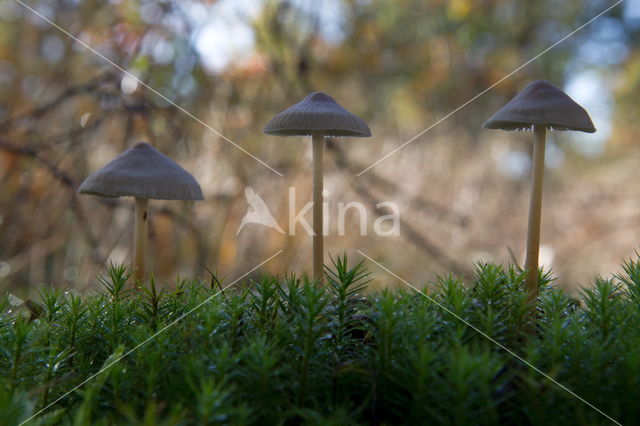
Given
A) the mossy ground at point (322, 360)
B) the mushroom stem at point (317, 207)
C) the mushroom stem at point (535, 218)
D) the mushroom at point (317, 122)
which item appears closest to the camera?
the mossy ground at point (322, 360)

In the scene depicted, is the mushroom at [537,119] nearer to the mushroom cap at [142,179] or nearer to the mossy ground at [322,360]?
the mossy ground at [322,360]

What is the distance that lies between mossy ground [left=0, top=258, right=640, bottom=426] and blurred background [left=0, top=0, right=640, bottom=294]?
127 cm

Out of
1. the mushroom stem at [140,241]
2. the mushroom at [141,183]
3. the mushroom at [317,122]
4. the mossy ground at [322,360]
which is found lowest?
the mossy ground at [322,360]

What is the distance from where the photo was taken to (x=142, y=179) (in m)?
1.53

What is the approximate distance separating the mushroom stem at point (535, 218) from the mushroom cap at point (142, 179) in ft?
3.27

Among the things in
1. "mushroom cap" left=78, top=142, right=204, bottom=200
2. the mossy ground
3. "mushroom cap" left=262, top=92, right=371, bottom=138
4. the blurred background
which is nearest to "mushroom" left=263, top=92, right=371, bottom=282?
"mushroom cap" left=262, top=92, right=371, bottom=138

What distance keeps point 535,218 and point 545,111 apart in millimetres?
274

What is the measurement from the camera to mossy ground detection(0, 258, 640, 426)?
0.74 metres

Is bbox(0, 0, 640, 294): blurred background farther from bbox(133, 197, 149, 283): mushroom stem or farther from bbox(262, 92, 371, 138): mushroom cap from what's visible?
bbox(262, 92, 371, 138): mushroom cap

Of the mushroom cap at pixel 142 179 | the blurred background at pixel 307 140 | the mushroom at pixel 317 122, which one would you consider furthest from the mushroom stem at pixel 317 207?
the blurred background at pixel 307 140

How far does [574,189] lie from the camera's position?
5801mm

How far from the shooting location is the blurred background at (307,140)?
3.20 m

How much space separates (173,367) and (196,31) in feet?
9.54

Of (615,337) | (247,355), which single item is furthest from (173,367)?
(615,337)
